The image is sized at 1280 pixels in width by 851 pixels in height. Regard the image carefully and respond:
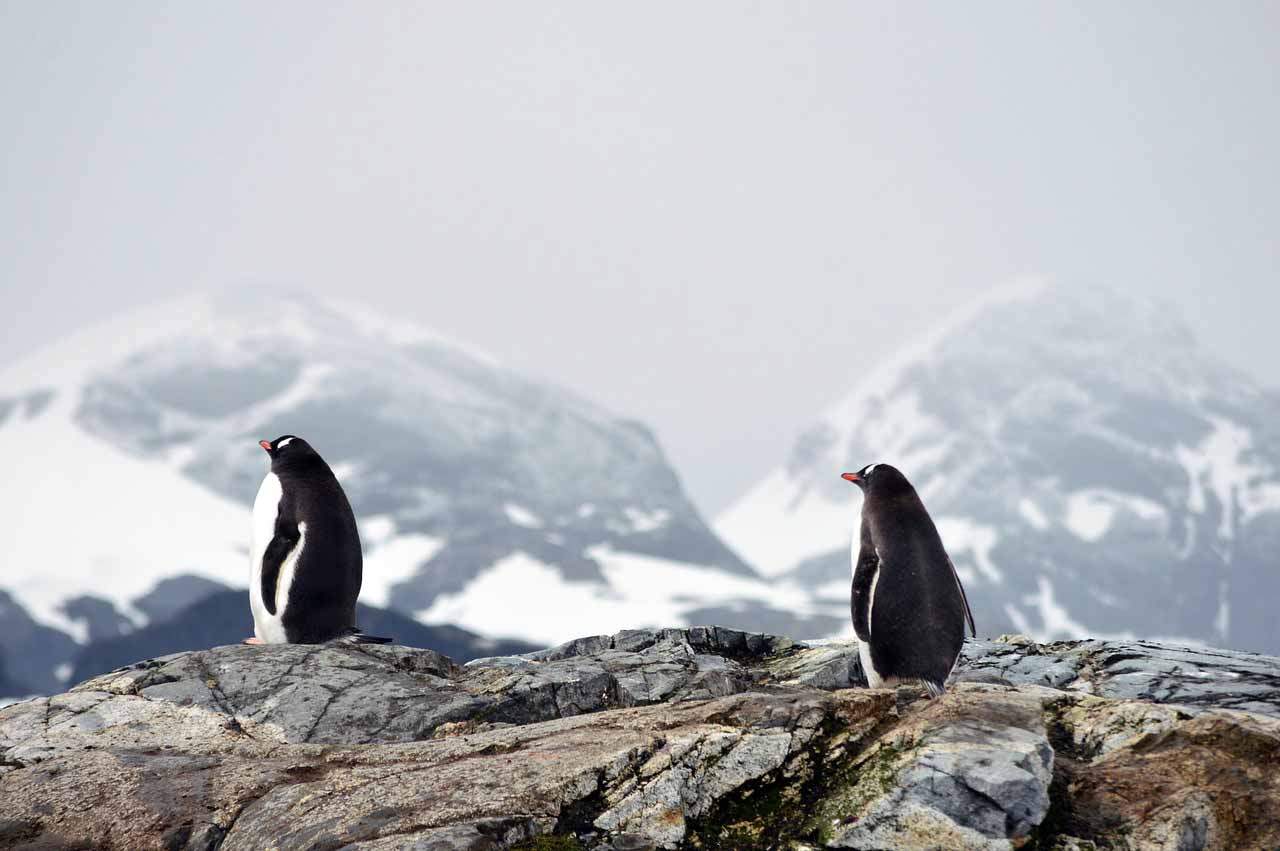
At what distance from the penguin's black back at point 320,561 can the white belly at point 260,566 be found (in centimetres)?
8

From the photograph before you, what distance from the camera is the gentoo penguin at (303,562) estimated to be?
49.4 feet

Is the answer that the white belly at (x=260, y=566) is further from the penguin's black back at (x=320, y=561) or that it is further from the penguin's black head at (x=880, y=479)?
the penguin's black head at (x=880, y=479)

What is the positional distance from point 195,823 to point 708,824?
12.9 feet

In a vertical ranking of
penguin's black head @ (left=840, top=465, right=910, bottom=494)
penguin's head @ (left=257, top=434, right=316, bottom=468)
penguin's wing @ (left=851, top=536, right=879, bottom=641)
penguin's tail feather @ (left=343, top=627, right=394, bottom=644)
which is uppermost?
penguin's head @ (left=257, top=434, right=316, bottom=468)

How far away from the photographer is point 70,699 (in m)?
13.1

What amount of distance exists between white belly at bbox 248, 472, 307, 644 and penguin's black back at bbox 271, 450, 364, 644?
0.25ft

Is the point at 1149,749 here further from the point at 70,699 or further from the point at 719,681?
the point at 70,699

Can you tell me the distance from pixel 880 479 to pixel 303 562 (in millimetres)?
6831

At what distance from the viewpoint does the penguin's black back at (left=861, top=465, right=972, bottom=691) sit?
41.8ft

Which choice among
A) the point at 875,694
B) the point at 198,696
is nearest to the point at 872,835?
the point at 875,694

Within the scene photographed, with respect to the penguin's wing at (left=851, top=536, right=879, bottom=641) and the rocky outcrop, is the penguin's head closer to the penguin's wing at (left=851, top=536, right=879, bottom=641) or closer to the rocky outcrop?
the rocky outcrop

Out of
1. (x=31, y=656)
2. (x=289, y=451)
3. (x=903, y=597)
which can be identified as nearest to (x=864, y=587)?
(x=903, y=597)

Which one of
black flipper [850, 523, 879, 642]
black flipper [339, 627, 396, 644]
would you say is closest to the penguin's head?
black flipper [339, 627, 396, 644]

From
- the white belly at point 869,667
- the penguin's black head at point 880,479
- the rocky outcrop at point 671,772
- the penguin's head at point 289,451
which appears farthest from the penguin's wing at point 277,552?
the white belly at point 869,667
